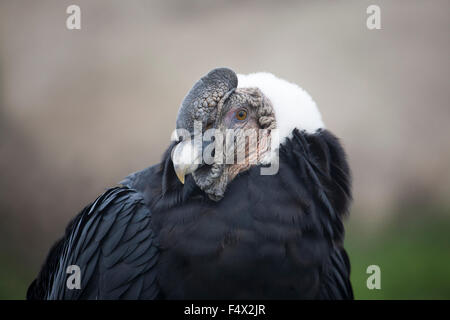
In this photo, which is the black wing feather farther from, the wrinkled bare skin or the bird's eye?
the bird's eye

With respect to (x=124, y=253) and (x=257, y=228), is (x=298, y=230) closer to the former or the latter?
(x=257, y=228)

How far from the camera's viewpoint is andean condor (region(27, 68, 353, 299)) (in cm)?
171


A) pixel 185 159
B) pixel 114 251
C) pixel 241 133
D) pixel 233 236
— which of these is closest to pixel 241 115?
pixel 241 133

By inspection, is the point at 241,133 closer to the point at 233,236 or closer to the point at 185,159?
the point at 185,159

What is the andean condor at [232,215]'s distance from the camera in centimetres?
171

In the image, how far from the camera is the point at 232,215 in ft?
5.66

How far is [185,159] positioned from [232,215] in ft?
1.00

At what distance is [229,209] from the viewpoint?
174 cm

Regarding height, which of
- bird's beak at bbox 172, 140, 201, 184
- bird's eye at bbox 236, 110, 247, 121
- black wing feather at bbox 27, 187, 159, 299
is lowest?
black wing feather at bbox 27, 187, 159, 299

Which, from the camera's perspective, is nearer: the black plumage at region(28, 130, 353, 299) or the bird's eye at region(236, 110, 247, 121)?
the black plumage at region(28, 130, 353, 299)

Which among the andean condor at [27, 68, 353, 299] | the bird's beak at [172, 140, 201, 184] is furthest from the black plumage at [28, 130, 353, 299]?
the bird's beak at [172, 140, 201, 184]
